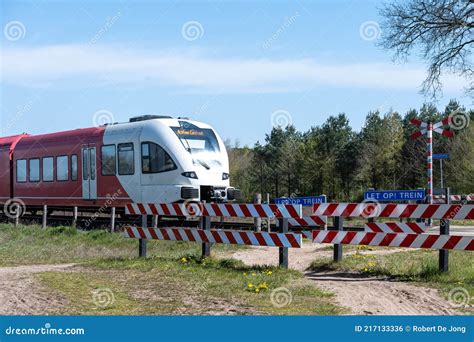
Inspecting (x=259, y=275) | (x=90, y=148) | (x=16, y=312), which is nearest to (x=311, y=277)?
(x=259, y=275)

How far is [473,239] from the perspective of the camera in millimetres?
9453

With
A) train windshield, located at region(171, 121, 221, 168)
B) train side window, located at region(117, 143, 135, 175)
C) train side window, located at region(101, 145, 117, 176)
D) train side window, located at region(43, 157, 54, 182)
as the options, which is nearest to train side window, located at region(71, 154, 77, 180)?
train side window, located at region(43, 157, 54, 182)

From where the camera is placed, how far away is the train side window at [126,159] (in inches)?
810

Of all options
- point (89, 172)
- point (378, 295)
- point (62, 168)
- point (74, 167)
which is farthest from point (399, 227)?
point (62, 168)

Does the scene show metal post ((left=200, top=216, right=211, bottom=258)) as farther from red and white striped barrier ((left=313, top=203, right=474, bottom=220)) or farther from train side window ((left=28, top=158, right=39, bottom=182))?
train side window ((left=28, top=158, right=39, bottom=182))

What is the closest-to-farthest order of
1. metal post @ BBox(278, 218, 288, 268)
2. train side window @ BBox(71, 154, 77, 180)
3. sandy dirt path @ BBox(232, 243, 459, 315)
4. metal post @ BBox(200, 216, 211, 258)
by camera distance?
sandy dirt path @ BBox(232, 243, 459, 315) < metal post @ BBox(278, 218, 288, 268) < metal post @ BBox(200, 216, 211, 258) < train side window @ BBox(71, 154, 77, 180)

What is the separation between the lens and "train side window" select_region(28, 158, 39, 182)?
1016 inches

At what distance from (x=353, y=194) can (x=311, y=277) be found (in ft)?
174

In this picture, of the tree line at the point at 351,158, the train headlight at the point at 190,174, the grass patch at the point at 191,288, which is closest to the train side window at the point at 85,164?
the train headlight at the point at 190,174

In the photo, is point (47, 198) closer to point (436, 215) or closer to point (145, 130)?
point (145, 130)

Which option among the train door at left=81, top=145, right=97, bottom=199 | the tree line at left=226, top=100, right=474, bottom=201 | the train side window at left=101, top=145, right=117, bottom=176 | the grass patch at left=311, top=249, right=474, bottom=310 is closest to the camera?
the grass patch at left=311, top=249, right=474, bottom=310

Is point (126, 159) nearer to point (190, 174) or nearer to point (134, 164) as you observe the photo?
point (134, 164)

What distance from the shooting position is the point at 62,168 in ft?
78.6

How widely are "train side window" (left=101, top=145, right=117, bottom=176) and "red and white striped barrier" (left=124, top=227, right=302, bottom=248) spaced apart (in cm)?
891
